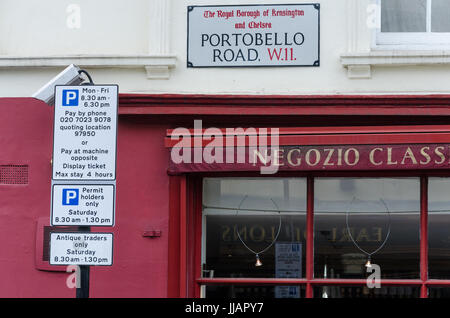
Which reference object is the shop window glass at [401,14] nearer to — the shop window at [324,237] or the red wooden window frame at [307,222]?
the red wooden window frame at [307,222]

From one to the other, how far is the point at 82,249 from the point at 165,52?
313 centimetres

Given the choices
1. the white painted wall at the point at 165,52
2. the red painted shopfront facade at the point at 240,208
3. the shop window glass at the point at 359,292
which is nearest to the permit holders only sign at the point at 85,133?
the red painted shopfront facade at the point at 240,208

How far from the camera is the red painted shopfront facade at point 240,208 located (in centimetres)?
1051

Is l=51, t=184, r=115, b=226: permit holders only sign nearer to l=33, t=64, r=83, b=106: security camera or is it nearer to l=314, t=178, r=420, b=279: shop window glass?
l=33, t=64, r=83, b=106: security camera

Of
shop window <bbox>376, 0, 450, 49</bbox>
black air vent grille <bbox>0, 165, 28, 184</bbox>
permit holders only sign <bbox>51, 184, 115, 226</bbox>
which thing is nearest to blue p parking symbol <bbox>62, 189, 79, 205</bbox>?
permit holders only sign <bbox>51, 184, 115, 226</bbox>

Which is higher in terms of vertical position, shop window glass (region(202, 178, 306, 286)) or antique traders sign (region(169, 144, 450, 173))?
antique traders sign (region(169, 144, 450, 173))

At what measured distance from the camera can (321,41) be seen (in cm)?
1074

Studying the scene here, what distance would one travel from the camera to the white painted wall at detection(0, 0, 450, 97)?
34.8 ft

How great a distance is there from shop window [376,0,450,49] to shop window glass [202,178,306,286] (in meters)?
1.89

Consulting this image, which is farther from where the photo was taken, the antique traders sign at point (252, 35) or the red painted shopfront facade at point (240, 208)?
the antique traders sign at point (252, 35)

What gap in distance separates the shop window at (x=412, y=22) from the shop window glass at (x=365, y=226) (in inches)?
60.7

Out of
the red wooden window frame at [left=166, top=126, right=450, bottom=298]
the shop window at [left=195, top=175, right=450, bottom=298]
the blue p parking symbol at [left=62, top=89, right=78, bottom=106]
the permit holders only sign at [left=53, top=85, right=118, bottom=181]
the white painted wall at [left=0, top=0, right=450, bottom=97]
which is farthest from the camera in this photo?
the shop window at [left=195, top=175, right=450, bottom=298]

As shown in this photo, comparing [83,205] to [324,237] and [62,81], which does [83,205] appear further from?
[324,237]
